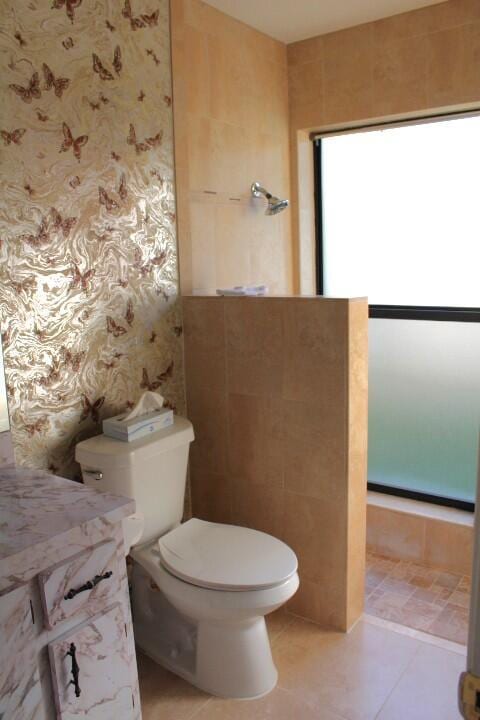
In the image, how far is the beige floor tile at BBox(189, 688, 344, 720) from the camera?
199 centimetres

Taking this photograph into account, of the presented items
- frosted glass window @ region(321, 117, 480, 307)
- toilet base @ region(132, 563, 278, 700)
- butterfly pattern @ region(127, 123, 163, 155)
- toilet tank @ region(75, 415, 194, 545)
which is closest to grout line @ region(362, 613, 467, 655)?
toilet base @ region(132, 563, 278, 700)

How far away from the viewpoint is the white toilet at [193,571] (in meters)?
1.94

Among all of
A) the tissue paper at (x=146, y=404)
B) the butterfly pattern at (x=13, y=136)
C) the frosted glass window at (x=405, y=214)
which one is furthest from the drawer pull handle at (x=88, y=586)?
the frosted glass window at (x=405, y=214)

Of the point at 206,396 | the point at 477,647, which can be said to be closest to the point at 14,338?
the point at 206,396

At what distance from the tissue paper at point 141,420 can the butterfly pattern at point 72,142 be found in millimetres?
871

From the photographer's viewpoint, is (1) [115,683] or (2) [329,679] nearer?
(1) [115,683]

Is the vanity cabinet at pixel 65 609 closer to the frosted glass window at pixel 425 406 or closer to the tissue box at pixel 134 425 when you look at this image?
the tissue box at pixel 134 425

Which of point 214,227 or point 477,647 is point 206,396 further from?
point 477,647

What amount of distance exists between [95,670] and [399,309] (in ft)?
7.10

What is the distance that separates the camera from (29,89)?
192cm

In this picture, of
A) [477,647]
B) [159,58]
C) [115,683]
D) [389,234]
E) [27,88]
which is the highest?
[159,58]

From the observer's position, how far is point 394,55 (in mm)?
2865

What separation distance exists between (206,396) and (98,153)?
1.06 m

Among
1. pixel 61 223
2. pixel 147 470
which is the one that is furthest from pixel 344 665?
pixel 61 223
